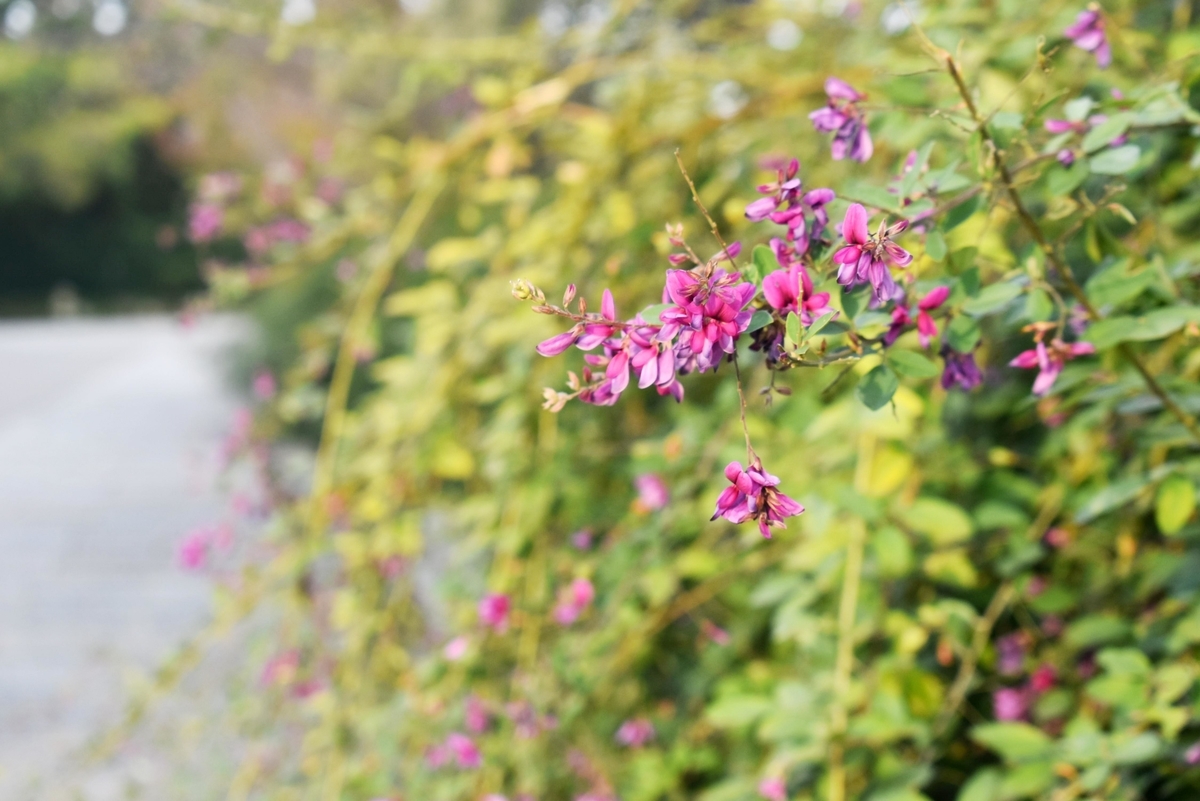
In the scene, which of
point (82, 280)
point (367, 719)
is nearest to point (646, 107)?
point (367, 719)

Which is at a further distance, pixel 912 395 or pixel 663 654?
pixel 663 654

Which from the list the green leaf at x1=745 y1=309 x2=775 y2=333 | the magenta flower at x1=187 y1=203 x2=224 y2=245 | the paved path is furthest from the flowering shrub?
the paved path

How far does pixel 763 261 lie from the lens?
1.32 ft

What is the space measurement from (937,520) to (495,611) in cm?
43

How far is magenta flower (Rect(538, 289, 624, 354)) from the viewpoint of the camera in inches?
15.0

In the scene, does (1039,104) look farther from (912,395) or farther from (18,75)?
(18,75)

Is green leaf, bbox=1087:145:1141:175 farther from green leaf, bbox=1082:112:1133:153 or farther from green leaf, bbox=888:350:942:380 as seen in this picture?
green leaf, bbox=888:350:942:380

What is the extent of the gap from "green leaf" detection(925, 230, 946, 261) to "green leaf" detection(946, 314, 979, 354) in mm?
39

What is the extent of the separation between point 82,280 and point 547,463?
16269 mm

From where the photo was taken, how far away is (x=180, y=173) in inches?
642

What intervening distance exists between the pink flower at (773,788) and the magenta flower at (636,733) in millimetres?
280

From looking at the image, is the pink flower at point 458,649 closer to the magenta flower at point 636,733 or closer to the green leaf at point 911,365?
the magenta flower at point 636,733

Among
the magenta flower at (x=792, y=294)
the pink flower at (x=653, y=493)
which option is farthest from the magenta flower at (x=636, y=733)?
the magenta flower at (x=792, y=294)

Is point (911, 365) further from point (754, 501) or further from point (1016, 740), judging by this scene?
point (1016, 740)
